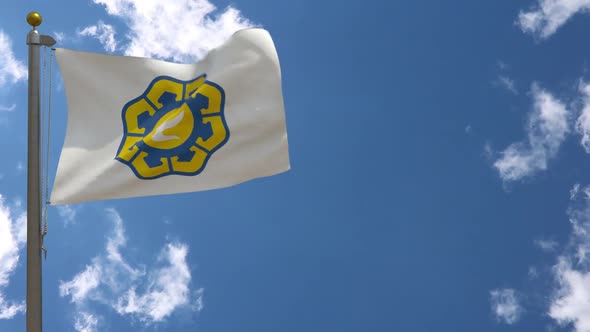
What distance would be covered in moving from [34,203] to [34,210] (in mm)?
92

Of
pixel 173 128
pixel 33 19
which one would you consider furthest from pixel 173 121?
pixel 33 19

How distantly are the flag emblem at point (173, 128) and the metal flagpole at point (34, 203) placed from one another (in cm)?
135

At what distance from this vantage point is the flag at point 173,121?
10086 millimetres

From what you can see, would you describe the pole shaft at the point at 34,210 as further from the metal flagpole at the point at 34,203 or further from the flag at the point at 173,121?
the flag at the point at 173,121

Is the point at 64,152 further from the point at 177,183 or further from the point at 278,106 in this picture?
the point at 278,106

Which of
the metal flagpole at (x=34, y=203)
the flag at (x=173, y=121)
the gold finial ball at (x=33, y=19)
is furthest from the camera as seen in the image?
the flag at (x=173, y=121)

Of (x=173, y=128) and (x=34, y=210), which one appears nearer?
(x=34, y=210)

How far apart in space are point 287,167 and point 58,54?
12.4 ft

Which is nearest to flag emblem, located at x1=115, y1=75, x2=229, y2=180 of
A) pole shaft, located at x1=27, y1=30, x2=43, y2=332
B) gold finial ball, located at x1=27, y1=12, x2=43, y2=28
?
pole shaft, located at x1=27, y1=30, x2=43, y2=332

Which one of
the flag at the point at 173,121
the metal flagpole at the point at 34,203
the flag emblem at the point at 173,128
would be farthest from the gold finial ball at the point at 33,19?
the flag emblem at the point at 173,128

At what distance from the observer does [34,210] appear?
29.5 ft

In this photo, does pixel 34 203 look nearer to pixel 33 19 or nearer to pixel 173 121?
pixel 173 121

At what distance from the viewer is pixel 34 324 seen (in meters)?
8.73

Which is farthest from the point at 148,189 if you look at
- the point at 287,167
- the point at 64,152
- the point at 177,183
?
the point at 287,167
